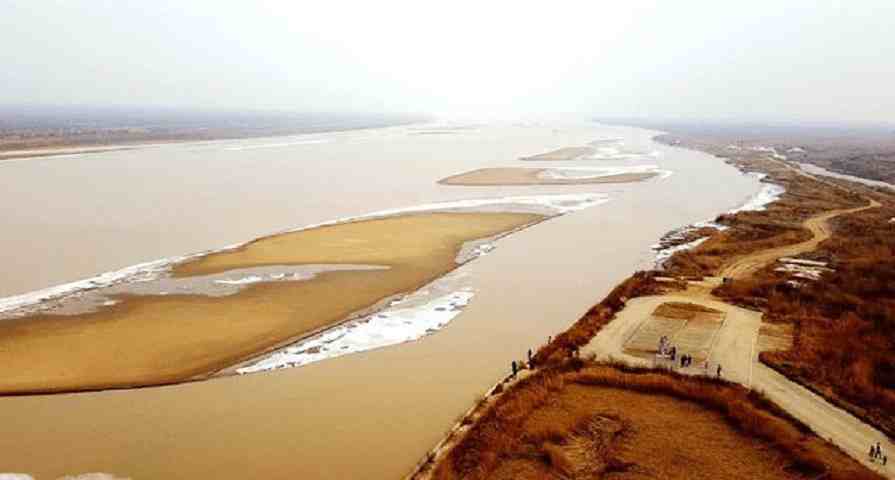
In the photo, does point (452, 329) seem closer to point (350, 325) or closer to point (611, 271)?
point (350, 325)

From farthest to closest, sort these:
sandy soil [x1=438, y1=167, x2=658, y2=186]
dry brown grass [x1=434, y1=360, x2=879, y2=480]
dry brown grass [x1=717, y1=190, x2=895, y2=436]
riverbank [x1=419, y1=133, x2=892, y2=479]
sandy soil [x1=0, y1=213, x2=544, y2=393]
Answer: sandy soil [x1=438, y1=167, x2=658, y2=186] → sandy soil [x1=0, y1=213, x2=544, y2=393] → dry brown grass [x1=717, y1=190, x2=895, y2=436] → riverbank [x1=419, y1=133, x2=892, y2=479] → dry brown grass [x1=434, y1=360, x2=879, y2=480]

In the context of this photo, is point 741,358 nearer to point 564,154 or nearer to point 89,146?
point 564,154

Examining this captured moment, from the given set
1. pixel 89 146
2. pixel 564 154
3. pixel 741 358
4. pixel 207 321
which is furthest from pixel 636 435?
pixel 89 146

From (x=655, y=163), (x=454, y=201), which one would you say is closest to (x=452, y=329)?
(x=454, y=201)

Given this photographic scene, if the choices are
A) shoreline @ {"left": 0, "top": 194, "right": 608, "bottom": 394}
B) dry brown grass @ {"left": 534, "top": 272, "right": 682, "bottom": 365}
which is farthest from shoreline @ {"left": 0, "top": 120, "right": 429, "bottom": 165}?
dry brown grass @ {"left": 534, "top": 272, "right": 682, "bottom": 365}

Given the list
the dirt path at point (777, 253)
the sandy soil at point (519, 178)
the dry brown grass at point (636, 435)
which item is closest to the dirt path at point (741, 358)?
the dirt path at point (777, 253)

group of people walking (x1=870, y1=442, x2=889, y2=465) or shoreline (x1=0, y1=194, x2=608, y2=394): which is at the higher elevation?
shoreline (x1=0, y1=194, x2=608, y2=394)

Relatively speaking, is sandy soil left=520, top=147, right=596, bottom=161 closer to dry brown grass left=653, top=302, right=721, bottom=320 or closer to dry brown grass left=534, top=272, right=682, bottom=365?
dry brown grass left=534, top=272, right=682, bottom=365

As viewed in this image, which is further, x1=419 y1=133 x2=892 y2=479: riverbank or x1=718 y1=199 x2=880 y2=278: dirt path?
x1=718 y1=199 x2=880 y2=278: dirt path
